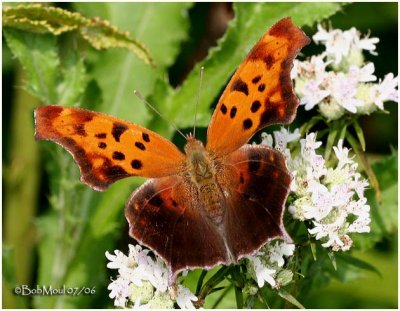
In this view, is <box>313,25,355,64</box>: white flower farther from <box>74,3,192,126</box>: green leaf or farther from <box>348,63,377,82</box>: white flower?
<box>74,3,192,126</box>: green leaf

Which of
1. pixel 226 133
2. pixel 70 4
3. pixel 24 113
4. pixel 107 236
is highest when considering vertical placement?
pixel 70 4

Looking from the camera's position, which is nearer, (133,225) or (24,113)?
(133,225)

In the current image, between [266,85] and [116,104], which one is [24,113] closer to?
[116,104]

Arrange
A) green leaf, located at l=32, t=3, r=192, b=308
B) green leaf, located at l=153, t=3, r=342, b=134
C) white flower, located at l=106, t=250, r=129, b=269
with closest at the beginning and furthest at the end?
white flower, located at l=106, t=250, r=129, b=269 < green leaf, located at l=153, t=3, r=342, b=134 < green leaf, located at l=32, t=3, r=192, b=308

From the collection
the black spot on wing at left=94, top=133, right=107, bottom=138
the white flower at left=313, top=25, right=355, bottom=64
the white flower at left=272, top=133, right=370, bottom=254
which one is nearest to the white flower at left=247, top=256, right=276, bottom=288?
the white flower at left=272, top=133, right=370, bottom=254

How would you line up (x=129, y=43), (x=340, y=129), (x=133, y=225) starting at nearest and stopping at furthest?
1. (x=133, y=225)
2. (x=340, y=129)
3. (x=129, y=43)

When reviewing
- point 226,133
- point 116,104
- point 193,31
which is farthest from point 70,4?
point 226,133

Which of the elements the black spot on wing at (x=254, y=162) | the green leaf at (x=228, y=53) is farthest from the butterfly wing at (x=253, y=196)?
the green leaf at (x=228, y=53)
